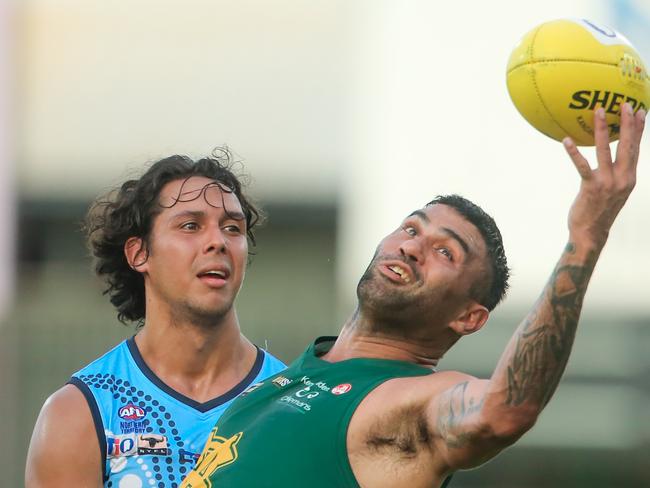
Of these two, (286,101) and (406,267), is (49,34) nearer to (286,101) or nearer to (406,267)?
(286,101)

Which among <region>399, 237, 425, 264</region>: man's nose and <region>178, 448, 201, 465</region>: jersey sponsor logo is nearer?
<region>399, 237, 425, 264</region>: man's nose

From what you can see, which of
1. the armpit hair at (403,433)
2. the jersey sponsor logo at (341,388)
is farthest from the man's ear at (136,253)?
the armpit hair at (403,433)

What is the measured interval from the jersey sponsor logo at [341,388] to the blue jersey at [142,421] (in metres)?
1.28

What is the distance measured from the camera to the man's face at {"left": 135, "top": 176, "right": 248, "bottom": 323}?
5484 mm

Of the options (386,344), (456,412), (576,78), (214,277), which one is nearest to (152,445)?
(214,277)

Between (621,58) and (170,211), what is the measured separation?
2405mm

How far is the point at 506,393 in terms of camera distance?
355cm

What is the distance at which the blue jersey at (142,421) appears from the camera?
517 centimetres

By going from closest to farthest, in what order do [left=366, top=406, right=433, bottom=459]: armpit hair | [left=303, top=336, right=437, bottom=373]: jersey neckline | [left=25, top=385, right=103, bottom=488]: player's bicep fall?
[left=366, top=406, right=433, bottom=459]: armpit hair → [left=303, top=336, right=437, bottom=373]: jersey neckline → [left=25, top=385, right=103, bottom=488]: player's bicep

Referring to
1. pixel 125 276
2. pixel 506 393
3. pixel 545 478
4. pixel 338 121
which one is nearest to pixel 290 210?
pixel 338 121

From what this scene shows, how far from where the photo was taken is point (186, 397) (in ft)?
17.8

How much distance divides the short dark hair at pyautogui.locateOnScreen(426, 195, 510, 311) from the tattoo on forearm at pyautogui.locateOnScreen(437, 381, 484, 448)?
839 mm

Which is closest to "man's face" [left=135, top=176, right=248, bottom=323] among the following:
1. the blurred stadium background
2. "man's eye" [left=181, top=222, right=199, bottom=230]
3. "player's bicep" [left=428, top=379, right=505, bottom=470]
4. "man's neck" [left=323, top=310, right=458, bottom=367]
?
"man's eye" [left=181, top=222, right=199, bottom=230]

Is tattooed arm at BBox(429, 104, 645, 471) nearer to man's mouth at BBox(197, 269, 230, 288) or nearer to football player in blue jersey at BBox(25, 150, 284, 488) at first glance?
football player in blue jersey at BBox(25, 150, 284, 488)
